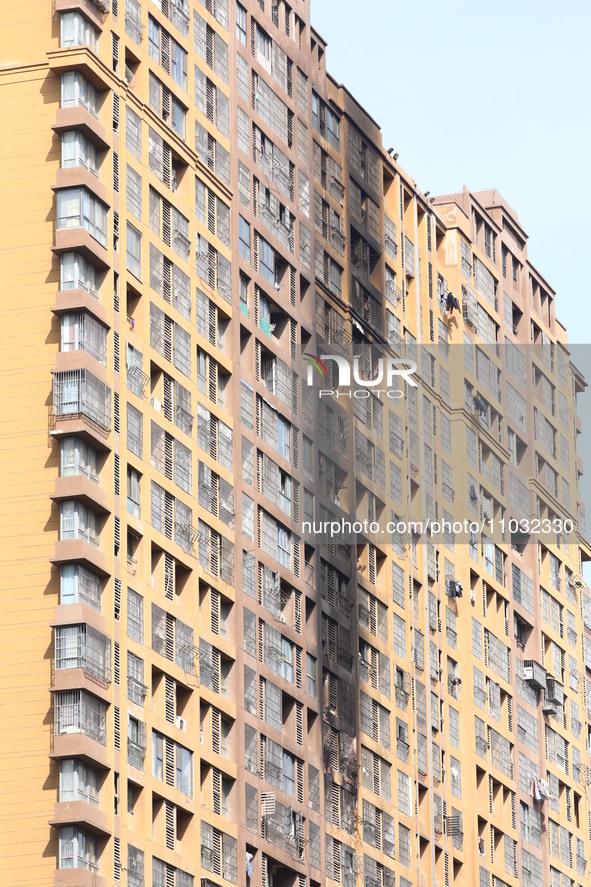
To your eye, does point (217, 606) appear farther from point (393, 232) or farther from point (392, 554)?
point (393, 232)

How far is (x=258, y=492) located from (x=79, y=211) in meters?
14.3

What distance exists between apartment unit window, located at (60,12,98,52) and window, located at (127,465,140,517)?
492 inches

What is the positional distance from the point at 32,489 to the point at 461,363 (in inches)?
1504

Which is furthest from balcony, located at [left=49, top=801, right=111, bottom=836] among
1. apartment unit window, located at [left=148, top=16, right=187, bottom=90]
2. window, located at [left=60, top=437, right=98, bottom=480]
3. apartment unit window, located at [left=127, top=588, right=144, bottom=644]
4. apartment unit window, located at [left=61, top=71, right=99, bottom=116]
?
apartment unit window, located at [left=148, top=16, right=187, bottom=90]

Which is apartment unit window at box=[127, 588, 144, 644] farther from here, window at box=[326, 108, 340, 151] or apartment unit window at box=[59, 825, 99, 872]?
window at box=[326, 108, 340, 151]

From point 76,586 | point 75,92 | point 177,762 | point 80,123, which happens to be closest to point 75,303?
point 80,123

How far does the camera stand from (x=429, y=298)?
98438 mm

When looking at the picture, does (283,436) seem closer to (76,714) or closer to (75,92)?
(75,92)

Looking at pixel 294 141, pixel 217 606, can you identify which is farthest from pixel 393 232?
pixel 217 606

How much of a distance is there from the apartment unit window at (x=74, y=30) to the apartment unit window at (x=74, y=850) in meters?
22.8

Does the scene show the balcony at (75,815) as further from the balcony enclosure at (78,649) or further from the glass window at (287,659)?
the glass window at (287,659)

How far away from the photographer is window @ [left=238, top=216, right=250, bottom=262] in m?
79.4

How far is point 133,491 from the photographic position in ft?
223

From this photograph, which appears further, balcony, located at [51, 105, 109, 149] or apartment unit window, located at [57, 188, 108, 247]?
balcony, located at [51, 105, 109, 149]
